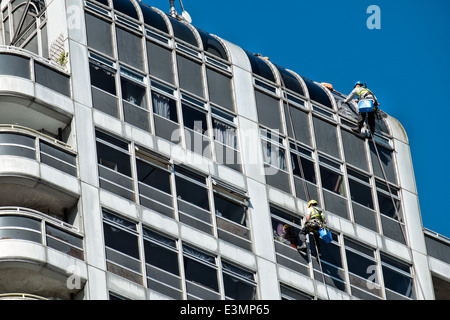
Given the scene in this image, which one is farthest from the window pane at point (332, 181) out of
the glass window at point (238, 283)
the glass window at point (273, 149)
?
the glass window at point (238, 283)

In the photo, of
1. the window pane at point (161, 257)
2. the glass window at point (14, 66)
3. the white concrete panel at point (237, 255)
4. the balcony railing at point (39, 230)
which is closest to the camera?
the balcony railing at point (39, 230)

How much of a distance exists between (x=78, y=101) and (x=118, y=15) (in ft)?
15.2

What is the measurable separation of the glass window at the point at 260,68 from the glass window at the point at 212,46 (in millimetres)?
1230

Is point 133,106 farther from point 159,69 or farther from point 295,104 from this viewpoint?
point 295,104

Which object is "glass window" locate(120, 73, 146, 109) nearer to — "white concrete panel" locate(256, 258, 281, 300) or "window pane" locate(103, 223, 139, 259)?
"window pane" locate(103, 223, 139, 259)

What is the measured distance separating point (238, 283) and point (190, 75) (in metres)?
8.14

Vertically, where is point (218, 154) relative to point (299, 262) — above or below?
above

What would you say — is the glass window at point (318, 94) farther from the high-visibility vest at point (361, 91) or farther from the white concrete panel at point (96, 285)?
the white concrete panel at point (96, 285)

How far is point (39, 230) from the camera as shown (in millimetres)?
47312

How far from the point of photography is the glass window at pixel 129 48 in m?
53.9

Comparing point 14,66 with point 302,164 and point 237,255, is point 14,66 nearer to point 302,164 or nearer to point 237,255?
point 237,255

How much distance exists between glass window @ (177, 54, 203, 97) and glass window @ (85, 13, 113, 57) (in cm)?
274

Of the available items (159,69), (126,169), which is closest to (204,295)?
(126,169)
